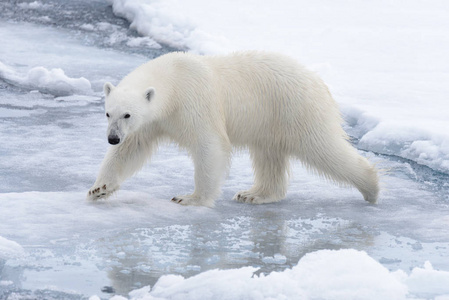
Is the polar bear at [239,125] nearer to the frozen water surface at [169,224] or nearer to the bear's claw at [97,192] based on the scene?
the bear's claw at [97,192]

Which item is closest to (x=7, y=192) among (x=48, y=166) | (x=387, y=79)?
(x=48, y=166)

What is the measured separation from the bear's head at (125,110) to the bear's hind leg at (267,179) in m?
0.97

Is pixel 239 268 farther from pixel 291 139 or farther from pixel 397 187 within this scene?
pixel 397 187

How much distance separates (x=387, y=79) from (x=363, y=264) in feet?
18.4

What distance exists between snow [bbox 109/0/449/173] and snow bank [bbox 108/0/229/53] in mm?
14

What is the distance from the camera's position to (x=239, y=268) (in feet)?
12.1

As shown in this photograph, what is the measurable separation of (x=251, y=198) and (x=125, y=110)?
1189mm

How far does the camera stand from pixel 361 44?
10836 millimetres

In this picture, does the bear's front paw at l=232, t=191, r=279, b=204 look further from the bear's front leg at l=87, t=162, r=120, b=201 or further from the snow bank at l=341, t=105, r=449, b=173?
the snow bank at l=341, t=105, r=449, b=173

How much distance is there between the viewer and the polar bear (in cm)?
474

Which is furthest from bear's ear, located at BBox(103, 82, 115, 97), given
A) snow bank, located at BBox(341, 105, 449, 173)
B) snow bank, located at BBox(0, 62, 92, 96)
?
snow bank, located at BBox(0, 62, 92, 96)

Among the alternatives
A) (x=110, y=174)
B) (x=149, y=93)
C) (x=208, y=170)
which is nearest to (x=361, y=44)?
(x=208, y=170)

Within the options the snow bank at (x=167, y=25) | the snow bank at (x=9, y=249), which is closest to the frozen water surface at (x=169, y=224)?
the snow bank at (x=9, y=249)

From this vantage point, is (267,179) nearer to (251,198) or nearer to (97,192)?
(251,198)
